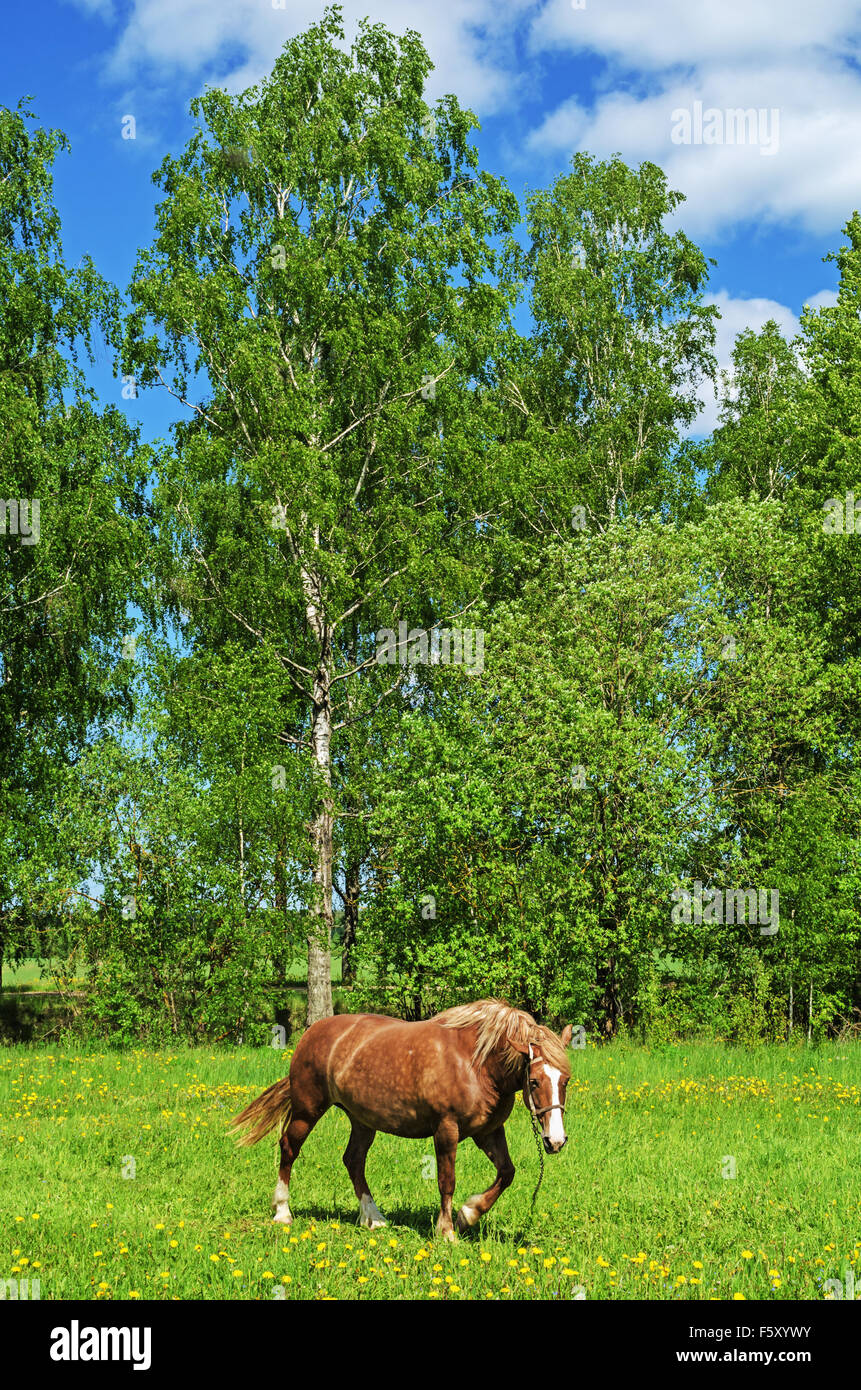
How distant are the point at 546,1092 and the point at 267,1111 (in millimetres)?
3152

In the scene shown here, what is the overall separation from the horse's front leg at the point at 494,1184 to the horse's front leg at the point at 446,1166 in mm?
119

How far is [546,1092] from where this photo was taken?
24.4ft

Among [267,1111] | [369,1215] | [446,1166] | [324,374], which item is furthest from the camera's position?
[324,374]

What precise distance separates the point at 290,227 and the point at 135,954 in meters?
17.9

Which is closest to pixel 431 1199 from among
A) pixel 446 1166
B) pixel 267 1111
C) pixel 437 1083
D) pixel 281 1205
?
pixel 281 1205

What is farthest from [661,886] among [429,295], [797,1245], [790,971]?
[429,295]

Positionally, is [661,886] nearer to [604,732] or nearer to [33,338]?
[604,732]

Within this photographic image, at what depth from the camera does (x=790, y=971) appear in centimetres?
2200

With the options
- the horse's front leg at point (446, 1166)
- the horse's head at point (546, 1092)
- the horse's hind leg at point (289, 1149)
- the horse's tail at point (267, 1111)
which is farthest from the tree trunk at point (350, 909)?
the horse's head at point (546, 1092)

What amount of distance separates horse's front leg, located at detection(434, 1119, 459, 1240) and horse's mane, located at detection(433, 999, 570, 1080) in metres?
0.52

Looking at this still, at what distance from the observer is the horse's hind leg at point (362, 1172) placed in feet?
28.4

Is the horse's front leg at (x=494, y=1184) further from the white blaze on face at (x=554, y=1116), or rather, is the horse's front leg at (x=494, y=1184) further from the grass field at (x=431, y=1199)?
the white blaze on face at (x=554, y=1116)

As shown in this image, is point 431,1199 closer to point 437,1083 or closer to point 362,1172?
point 362,1172

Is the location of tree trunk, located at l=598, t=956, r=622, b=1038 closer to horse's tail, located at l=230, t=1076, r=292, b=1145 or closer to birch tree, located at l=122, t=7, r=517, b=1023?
birch tree, located at l=122, t=7, r=517, b=1023
